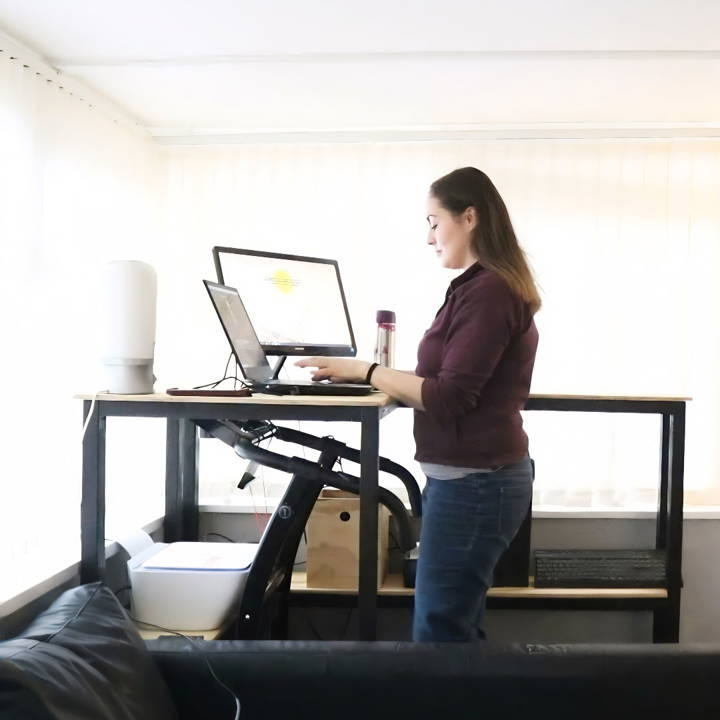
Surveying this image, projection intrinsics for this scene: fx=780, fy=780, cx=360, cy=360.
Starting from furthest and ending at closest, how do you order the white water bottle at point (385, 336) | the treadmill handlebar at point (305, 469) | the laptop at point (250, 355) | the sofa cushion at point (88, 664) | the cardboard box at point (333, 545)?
the cardboard box at point (333, 545) < the white water bottle at point (385, 336) < the treadmill handlebar at point (305, 469) < the laptop at point (250, 355) < the sofa cushion at point (88, 664)

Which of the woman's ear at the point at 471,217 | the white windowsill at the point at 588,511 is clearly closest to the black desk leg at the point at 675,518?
the white windowsill at the point at 588,511

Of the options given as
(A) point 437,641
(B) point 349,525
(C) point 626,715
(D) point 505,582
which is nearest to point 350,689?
(A) point 437,641

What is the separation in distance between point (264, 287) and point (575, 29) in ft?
3.92

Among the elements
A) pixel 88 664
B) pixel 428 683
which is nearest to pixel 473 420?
pixel 428 683

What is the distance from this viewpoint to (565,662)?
5.74 ft

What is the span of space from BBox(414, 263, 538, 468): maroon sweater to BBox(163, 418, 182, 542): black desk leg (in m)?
1.43

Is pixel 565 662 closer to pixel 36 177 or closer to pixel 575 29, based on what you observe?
pixel 575 29

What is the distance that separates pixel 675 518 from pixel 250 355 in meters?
1.57

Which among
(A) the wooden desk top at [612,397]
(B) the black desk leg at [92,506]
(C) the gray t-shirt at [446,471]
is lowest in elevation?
(B) the black desk leg at [92,506]

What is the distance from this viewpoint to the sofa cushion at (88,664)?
1259 millimetres

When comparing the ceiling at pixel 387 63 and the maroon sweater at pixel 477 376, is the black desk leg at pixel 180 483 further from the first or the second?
the maroon sweater at pixel 477 376

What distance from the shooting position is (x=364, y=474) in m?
1.93

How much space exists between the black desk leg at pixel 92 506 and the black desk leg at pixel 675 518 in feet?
6.10

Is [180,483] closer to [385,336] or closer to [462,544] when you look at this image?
[385,336]
